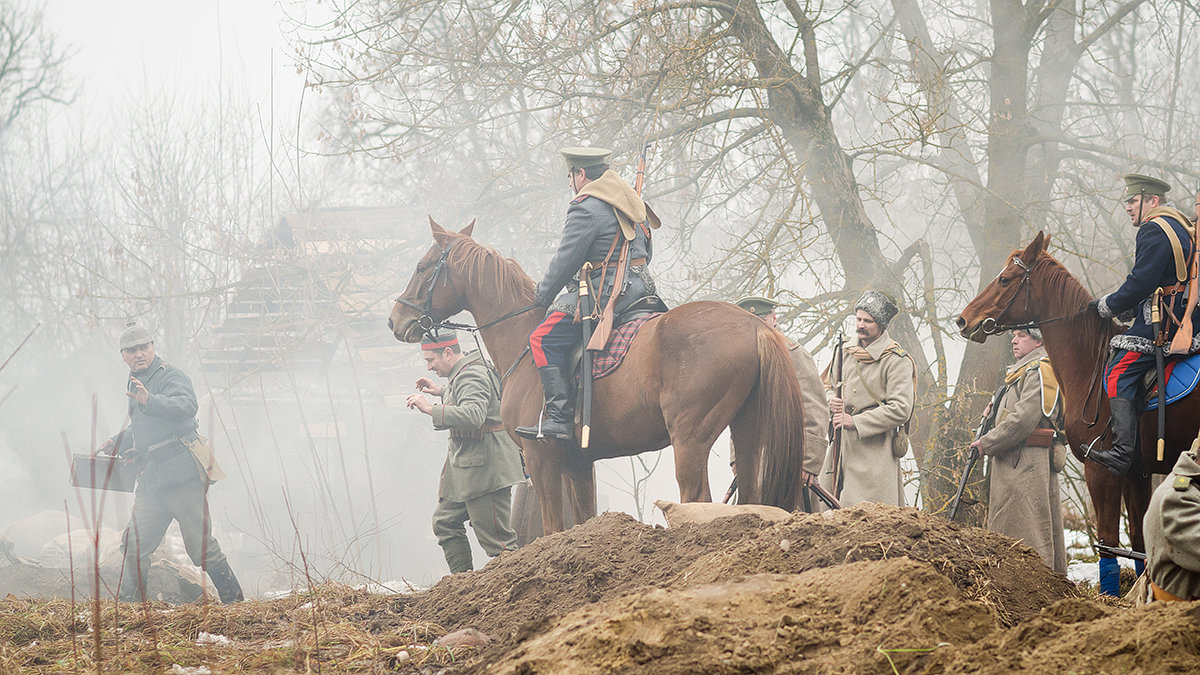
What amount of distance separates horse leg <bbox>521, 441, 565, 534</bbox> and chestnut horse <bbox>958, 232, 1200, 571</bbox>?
104 inches

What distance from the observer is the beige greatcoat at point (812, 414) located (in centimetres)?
621

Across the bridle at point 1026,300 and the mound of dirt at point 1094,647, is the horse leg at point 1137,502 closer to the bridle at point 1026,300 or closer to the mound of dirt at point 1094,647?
the bridle at point 1026,300

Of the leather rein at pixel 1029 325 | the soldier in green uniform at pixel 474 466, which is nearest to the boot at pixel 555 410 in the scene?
the soldier in green uniform at pixel 474 466

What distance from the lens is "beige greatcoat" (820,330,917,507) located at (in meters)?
6.25

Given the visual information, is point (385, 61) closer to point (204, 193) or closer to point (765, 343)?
point (765, 343)

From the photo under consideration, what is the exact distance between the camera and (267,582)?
44.2 ft

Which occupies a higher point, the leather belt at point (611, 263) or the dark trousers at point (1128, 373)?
the leather belt at point (611, 263)

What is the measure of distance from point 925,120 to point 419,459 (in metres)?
11.6

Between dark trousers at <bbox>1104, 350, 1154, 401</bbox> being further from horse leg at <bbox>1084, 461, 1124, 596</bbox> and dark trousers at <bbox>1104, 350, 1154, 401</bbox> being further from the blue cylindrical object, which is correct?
the blue cylindrical object

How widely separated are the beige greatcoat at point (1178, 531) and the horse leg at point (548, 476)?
3638mm

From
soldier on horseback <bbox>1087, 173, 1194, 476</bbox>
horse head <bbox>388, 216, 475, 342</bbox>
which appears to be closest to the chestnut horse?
soldier on horseback <bbox>1087, 173, 1194, 476</bbox>

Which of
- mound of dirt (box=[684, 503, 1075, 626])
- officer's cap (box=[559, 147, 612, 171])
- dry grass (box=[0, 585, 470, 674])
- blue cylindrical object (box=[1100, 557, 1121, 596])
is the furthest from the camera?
officer's cap (box=[559, 147, 612, 171])

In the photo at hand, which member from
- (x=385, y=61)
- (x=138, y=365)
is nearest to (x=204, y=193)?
(x=385, y=61)

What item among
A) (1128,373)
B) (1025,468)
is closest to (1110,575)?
(1128,373)
